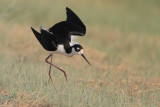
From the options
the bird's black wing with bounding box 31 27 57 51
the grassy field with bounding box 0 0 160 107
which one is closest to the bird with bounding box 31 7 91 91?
the bird's black wing with bounding box 31 27 57 51

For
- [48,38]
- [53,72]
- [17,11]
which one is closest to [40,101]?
[48,38]

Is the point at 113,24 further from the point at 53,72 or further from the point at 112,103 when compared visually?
the point at 112,103

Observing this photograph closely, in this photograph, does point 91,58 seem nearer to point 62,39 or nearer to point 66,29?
point 66,29

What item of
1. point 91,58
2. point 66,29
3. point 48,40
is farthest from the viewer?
point 91,58

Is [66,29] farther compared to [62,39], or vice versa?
[66,29]

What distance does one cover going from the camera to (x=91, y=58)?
11312mm

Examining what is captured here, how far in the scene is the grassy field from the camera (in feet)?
17.7

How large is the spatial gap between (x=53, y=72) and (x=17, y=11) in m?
8.09

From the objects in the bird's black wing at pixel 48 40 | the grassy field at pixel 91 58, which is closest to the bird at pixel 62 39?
the bird's black wing at pixel 48 40

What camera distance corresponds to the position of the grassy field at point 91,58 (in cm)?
539

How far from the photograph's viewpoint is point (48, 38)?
20.5 ft

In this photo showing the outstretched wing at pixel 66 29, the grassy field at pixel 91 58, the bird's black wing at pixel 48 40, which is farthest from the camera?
the outstretched wing at pixel 66 29

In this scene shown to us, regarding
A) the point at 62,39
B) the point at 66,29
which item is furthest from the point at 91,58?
the point at 62,39

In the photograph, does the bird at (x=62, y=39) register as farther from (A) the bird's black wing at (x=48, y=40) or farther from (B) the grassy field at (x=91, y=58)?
(B) the grassy field at (x=91, y=58)
